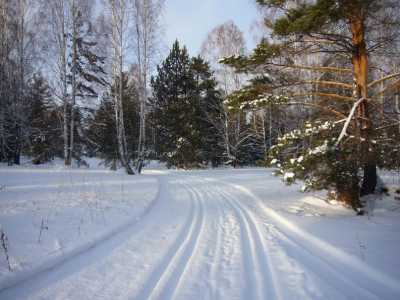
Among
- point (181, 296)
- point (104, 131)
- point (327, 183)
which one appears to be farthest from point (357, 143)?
point (104, 131)

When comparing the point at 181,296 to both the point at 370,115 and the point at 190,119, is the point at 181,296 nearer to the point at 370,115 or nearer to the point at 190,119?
the point at 370,115

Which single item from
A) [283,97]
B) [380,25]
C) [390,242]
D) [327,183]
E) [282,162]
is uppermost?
[380,25]

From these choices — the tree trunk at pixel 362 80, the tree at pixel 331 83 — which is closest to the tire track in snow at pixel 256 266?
the tree at pixel 331 83

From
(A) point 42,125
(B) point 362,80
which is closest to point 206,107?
(A) point 42,125

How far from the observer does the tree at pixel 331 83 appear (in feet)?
20.6

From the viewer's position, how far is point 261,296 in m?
2.93

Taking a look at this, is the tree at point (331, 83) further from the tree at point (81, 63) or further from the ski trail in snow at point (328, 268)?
the tree at point (81, 63)

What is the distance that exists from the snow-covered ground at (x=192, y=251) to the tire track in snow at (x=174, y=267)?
2 cm

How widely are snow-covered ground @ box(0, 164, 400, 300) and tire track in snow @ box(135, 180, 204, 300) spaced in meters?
0.02

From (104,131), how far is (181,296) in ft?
91.1

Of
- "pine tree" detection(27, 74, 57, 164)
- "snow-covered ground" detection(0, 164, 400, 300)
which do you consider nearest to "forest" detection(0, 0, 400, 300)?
"snow-covered ground" detection(0, 164, 400, 300)

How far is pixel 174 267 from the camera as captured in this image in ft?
11.9

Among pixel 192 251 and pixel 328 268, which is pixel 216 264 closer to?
pixel 192 251

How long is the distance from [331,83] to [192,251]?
6881 millimetres
